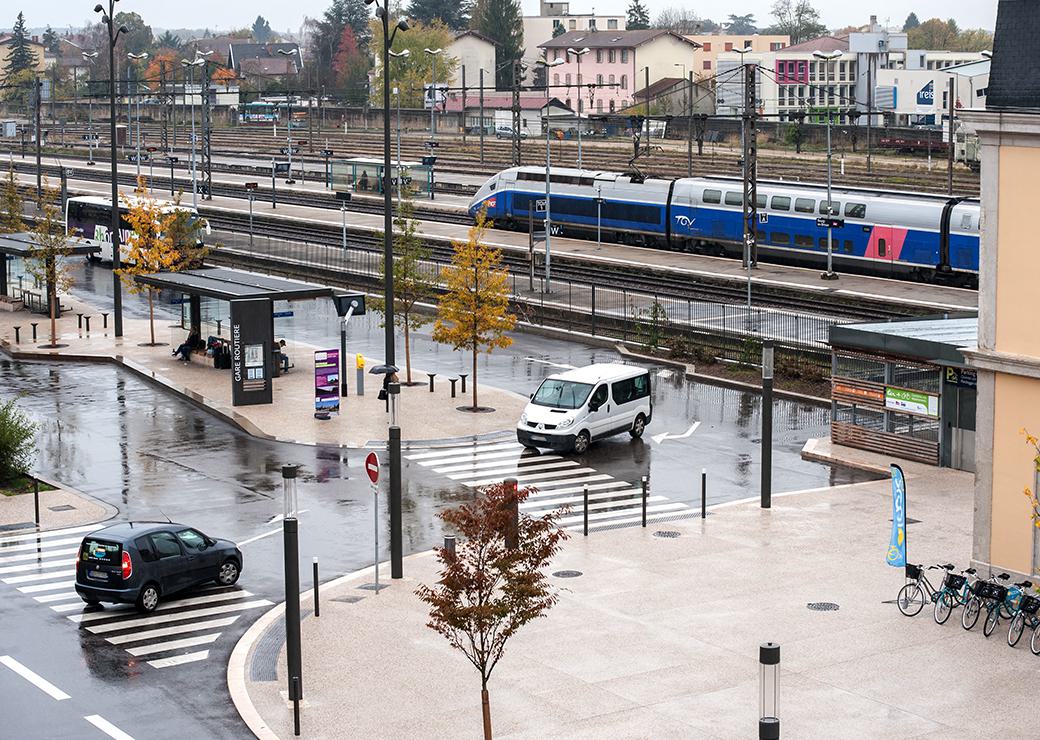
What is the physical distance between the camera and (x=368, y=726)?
20500 millimetres

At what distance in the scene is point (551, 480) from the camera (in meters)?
35.6

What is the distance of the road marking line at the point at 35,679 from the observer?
72.1ft

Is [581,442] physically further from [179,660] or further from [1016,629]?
[179,660]

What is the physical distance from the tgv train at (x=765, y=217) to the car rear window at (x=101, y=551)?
136ft

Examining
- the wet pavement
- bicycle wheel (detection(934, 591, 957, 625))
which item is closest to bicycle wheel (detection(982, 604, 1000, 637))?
bicycle wheel (detection(934, 591, 957, 625))

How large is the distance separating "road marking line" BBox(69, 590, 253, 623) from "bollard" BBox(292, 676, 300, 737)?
5758mm

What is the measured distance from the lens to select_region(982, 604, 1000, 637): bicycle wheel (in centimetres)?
2405

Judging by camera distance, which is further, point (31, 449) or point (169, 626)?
point (31, 449)

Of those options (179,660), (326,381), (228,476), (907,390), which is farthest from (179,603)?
(907,390)

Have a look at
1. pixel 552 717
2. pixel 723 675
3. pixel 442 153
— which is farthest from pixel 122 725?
pixel 442 153

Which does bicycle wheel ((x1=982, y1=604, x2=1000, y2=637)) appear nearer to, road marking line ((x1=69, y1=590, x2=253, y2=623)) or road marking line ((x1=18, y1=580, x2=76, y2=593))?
road marking line ((x1=69, y1=590, x2=253, y2=623))

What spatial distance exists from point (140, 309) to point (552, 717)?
45067 millimetres

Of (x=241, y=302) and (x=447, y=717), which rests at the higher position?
(x=241, y=302)

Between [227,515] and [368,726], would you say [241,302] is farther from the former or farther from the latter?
[368,726]
